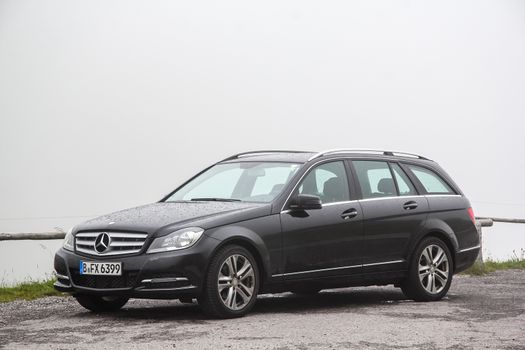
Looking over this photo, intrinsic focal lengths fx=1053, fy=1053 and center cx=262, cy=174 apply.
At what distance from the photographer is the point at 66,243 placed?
1002 centimetres

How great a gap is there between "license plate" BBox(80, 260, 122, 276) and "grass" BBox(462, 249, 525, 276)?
7.86 meters

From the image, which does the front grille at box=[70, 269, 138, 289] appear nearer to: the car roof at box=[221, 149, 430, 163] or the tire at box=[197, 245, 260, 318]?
the tire at box=[197, 245, 260, 318]

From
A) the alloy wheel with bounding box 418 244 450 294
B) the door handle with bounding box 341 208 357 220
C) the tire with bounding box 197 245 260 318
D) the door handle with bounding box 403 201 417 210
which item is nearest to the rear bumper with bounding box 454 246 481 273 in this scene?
the alloy wheel with bounding box 418 244 450 294

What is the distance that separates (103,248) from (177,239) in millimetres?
731

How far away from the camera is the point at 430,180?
475 inches

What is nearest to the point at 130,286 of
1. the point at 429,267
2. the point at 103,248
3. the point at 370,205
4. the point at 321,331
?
the point at 103,248

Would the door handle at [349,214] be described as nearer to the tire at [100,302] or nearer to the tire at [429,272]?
the tire at [429,272]

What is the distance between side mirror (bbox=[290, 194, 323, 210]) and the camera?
10.0 metres

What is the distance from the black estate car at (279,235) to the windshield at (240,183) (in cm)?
1

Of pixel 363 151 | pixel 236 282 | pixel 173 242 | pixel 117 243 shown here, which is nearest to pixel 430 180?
pixel 363 151

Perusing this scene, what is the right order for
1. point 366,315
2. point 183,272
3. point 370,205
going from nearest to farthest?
point 183,272, point 366,315, point 370,205

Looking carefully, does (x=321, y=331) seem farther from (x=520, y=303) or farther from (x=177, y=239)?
(x=520, y=303)

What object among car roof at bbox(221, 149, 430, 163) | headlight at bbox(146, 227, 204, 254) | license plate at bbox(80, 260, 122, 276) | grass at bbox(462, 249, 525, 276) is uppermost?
car roof at bbox(221, 149, 430, 163)

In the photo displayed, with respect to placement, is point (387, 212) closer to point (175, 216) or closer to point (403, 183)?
point (403, 183)
